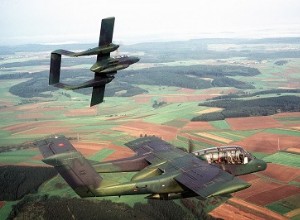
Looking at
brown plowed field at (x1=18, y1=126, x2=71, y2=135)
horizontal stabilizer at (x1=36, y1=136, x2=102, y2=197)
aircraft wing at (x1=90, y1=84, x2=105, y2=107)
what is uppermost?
aircraft wing at (x1=90, y1=84, x2=105, y2=107)

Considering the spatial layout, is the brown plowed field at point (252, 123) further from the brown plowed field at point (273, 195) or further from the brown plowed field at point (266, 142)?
the brown plowed field at point (273, 195)

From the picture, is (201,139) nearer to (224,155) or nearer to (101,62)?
(224,155)

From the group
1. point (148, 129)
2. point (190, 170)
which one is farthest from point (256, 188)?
point (148, 129)

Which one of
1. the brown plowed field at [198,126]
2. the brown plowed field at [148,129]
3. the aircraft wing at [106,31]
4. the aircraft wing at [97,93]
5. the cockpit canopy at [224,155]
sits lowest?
the brown plowed field at [148,129]

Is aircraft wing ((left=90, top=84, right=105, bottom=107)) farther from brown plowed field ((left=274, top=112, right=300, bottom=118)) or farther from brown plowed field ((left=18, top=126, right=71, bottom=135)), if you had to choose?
brown plowed field ((left=274, top=112, right=300, bottom=118))

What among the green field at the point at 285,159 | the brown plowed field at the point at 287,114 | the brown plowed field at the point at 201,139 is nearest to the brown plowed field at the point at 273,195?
the green field at the point at 285,159

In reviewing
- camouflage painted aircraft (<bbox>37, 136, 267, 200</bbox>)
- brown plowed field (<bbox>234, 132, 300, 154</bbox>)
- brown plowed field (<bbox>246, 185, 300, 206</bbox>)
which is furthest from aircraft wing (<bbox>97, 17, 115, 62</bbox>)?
brown plowed field (<bbox>234, 132, 300, 154</bbox>)
